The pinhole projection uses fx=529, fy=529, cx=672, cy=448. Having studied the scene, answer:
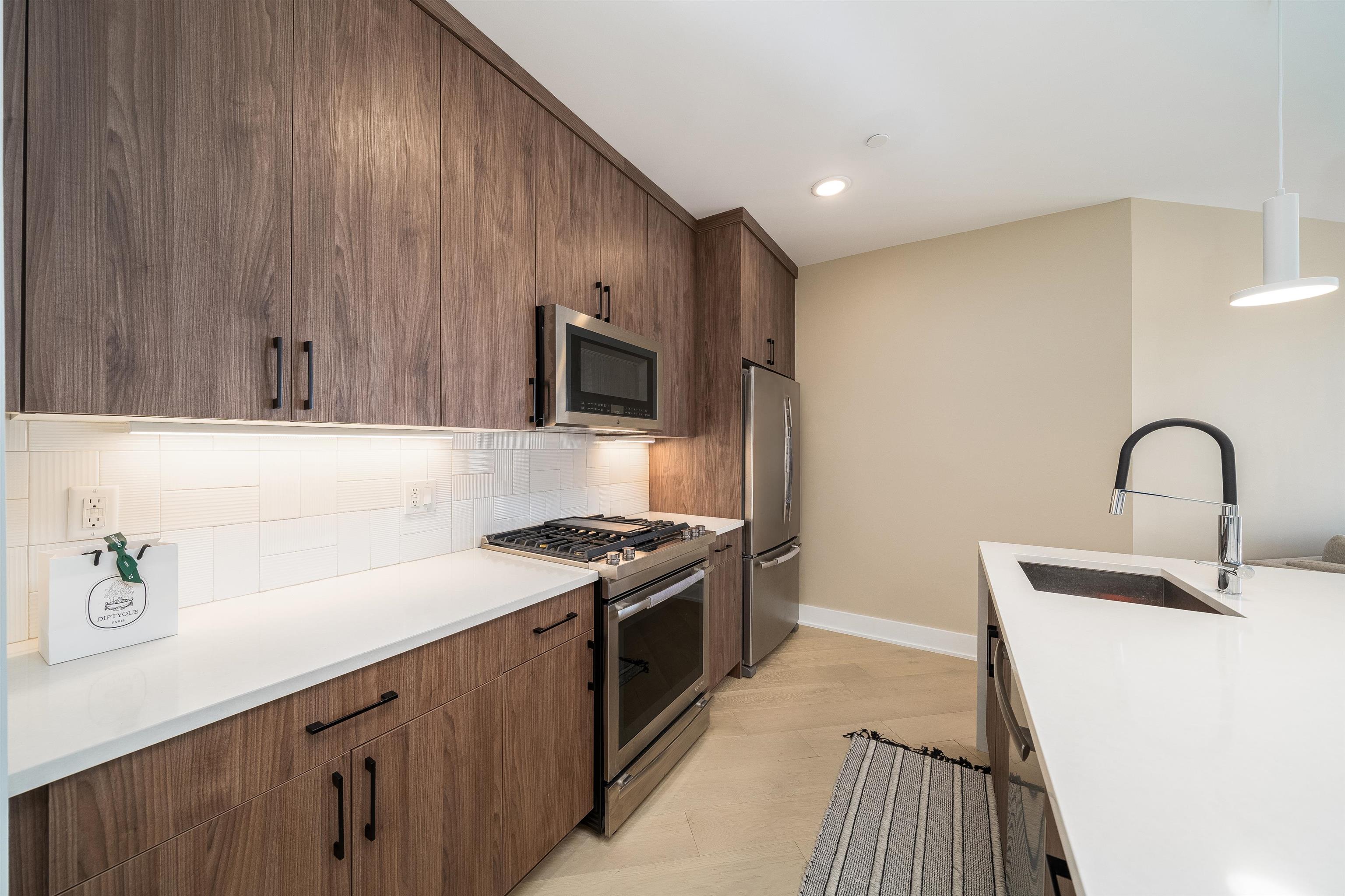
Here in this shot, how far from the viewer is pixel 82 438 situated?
3.71ft

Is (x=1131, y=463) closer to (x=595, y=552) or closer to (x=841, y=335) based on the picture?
(x=841, y=335)

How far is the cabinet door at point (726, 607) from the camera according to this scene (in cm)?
250

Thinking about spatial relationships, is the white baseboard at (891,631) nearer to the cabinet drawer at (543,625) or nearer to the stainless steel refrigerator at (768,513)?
the stainless steel refrigerator at (768,513)

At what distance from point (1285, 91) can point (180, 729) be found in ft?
11.4

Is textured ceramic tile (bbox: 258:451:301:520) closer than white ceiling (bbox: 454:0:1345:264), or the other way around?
textured ceramic tile (bbox: 258:451:301:520)

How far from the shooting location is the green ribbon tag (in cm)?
101

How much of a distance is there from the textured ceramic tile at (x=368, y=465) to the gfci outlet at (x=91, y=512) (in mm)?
485

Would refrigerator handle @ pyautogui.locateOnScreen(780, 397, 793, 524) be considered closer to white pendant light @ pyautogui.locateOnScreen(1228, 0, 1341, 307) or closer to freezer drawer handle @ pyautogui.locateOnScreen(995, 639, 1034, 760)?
freezer drawer handle @ pyautogui.locateOnScreen(995, 639, 1034, 760)

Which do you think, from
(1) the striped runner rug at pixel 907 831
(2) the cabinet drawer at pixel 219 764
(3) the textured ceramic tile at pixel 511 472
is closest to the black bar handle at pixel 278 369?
(2) the cabinet drawer at pixel 219 764

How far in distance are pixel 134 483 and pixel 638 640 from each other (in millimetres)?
1372

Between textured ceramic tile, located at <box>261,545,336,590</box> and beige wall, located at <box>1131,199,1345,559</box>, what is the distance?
3511 millimetres

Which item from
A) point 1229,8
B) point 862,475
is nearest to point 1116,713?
point 1229,8

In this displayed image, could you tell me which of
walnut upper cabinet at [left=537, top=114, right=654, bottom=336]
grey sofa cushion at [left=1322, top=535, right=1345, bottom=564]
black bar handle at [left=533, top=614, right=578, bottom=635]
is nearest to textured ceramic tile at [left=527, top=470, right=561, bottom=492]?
walnut upper cabinet at [left=537, top=114, right=654, bottom=336]

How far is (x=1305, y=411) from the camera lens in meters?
2.51
